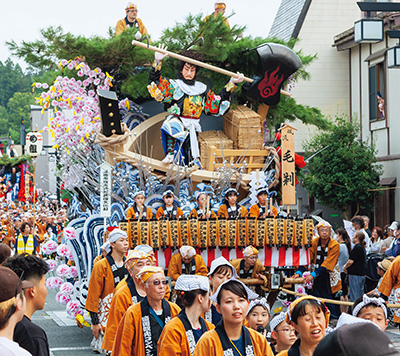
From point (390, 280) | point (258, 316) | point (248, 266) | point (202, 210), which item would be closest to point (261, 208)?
point (202, 210)

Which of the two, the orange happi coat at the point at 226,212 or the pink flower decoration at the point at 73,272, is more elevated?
the orange happi coat at the point at 226,212

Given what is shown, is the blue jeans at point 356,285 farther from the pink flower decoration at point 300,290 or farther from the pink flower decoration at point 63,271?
the pink flower decoration at point 63,271

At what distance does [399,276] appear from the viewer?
8.50 meters

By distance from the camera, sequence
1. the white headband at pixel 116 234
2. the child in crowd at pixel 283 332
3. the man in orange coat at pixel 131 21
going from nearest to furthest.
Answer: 1. the child in crowd at pixel 283 332
2. the white headband at pixel 116 234
3. the man in orange coat at pixel 131 21

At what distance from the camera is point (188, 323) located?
16.4 ft

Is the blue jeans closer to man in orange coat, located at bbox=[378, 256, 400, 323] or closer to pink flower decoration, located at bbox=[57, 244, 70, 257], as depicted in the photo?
man in orange coat, located at bbox=[378, 256, 400, 323]

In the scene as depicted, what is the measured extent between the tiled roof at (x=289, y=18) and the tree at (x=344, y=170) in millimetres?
4640

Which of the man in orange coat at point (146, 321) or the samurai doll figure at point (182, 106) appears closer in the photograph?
the man in orange coat at point (146, 321)

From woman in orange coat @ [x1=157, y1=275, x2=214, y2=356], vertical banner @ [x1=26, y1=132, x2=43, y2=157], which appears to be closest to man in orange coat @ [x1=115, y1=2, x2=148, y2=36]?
woman in orange coat @ [x1=157, y1=275, x2=214, y2=356]

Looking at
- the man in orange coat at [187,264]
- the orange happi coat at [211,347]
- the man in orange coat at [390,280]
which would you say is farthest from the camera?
the man in orange coat at [187,264]

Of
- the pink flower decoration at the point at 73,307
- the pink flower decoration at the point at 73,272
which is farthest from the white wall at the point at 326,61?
the pink flower decoration at the point at 73,307

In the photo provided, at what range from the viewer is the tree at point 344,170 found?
24.2 meters

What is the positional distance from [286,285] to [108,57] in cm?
592

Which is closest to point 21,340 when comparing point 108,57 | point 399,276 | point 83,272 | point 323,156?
point 399,276
